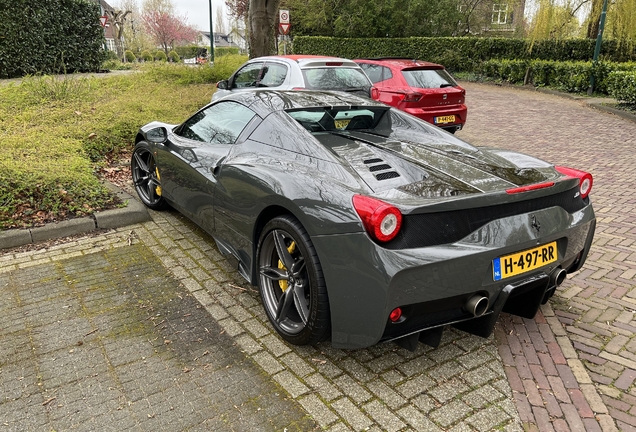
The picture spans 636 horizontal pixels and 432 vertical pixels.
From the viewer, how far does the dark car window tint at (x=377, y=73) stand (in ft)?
29.4

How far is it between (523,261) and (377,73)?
23.5 feet

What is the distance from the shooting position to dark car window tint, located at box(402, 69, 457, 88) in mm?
8625

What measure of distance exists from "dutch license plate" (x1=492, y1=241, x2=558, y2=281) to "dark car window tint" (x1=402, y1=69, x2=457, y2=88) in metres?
6.31

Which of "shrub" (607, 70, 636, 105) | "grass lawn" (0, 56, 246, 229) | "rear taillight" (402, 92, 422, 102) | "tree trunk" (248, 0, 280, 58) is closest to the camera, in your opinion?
"grass lawn" (0, 56, 246, 229)

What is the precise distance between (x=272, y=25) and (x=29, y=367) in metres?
12.1

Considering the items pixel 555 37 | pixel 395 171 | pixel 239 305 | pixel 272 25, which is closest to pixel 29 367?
pixel 239 305

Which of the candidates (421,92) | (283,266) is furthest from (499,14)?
(283,266)

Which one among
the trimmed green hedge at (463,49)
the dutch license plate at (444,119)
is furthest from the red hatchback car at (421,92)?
the trimmed green hedge at (463,49)

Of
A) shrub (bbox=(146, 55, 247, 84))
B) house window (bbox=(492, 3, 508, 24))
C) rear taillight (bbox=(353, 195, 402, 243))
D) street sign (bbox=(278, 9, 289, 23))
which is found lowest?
rear taillight (bbox=(353, 195, 402, 243))

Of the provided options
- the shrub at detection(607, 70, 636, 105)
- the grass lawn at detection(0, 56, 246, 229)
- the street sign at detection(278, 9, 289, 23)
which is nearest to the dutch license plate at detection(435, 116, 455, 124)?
the grass lawn at detection(0, 56, 246, 229)

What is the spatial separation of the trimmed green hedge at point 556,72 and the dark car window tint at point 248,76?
1121 cm

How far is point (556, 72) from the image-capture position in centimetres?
1767

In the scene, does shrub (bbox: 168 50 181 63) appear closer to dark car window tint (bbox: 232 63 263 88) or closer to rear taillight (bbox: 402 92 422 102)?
dark car window tint (bbox: 232 63 263 88)

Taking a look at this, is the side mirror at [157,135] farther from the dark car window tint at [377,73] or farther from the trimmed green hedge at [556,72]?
the trimmed green hedge at [556,72]
